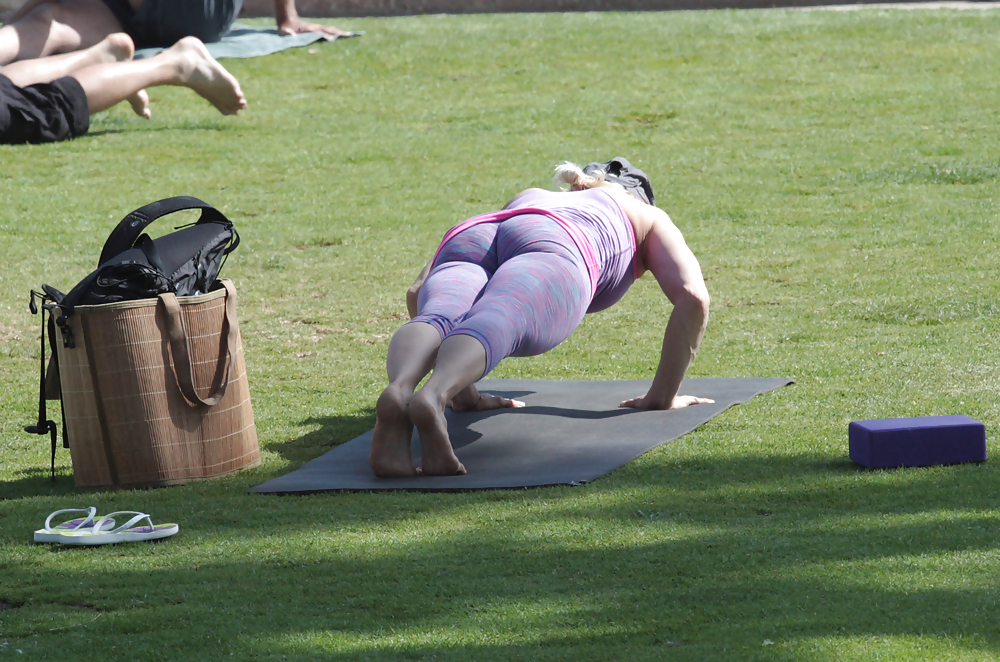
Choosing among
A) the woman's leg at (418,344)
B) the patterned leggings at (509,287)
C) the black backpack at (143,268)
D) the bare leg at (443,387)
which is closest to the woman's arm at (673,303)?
the patterned leggings at (509,287)

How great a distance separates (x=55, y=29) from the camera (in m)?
8.80

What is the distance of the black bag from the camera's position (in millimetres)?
3549

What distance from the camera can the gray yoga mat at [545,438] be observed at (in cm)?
356

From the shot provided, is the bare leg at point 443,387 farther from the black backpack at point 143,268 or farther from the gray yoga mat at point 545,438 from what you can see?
the black backpack at point 143,268

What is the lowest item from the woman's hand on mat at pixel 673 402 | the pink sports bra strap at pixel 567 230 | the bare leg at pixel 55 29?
the woman's hand on mat at pixel 673 402

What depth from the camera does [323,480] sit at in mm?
3631

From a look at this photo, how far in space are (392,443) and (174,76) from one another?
188 inches

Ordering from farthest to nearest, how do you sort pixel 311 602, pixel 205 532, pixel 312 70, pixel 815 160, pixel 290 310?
1. pixel 312 70
2. pixel 815 160
3. pixel 290 310
4. pixel 205 532
5. pixel 311 602

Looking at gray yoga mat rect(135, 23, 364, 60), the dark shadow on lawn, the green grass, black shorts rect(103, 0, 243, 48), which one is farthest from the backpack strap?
gray yoga mat rect(135, 23, 364, 60)

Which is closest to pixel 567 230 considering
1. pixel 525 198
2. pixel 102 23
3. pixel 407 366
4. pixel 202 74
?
pixel 525 198

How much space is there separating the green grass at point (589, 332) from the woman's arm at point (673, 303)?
315 millimetres

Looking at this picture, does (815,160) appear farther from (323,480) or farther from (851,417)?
(323,480)

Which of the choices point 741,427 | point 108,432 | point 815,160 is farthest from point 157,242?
point 815,160

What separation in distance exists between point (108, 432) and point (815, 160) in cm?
627
